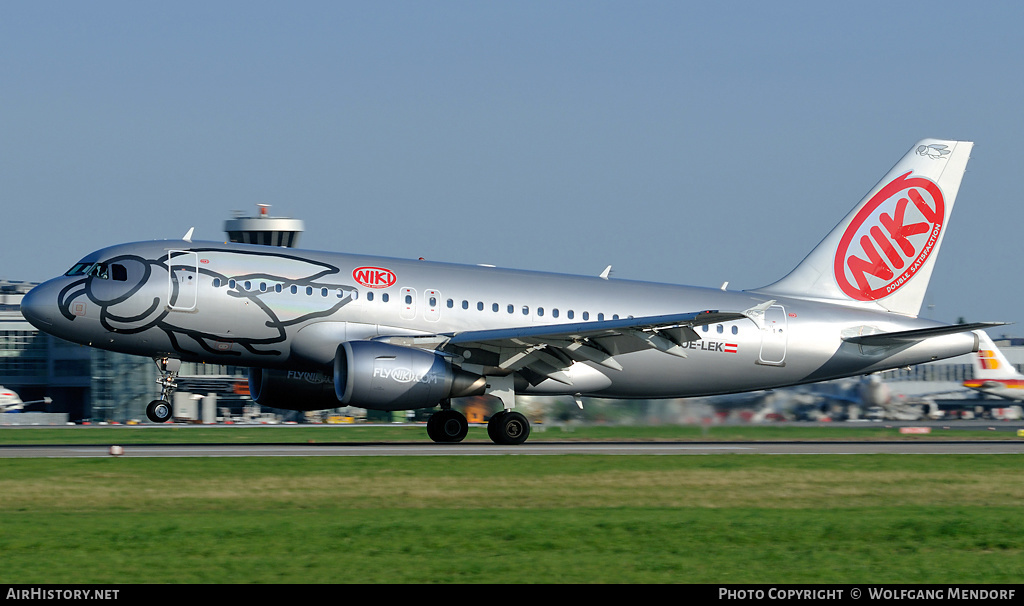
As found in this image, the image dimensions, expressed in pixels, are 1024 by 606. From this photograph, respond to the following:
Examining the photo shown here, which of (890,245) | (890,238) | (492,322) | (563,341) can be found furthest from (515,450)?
(890,238)

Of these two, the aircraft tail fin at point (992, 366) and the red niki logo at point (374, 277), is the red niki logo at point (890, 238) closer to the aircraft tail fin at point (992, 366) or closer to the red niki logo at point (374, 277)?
the red niki logo at point (374, 277)

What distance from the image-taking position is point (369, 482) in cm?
2008

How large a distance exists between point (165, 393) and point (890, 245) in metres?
20.0

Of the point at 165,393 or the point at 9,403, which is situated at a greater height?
the point at 9,403

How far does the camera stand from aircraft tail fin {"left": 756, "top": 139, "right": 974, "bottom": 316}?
3338 centimetres

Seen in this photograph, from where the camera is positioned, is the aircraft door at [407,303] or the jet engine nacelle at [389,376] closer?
the jet engine nacelle at [389,376]

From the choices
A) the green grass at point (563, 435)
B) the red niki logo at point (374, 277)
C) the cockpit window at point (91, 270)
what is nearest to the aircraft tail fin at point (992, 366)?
the green grass at point (563, 435)

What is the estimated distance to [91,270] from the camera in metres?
28.8

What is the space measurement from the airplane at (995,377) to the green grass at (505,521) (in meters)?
41.3

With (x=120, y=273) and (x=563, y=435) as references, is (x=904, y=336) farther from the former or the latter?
(x=120, y=273)

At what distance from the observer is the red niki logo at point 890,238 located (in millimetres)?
33344

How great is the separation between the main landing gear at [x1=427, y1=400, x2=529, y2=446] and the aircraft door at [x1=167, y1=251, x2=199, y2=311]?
645cm

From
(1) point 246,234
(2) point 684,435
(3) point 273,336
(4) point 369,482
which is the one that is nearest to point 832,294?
(2) point 684,435

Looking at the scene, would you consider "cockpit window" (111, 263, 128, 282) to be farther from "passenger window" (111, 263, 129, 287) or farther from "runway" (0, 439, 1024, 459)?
"runway" (0, 439, 1024, 459)
